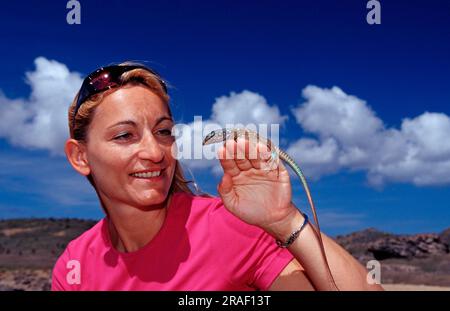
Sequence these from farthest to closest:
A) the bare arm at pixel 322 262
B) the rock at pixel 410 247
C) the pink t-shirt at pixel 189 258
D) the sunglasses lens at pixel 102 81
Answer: the rock at pixel 410 247 → the sunglasses lens at pixel 102 81 → the pink t-shirt at pixel 189 258 → the bare arm at pixel 322 262

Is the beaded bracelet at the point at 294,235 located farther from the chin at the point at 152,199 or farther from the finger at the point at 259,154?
the chin at the point at 152,199

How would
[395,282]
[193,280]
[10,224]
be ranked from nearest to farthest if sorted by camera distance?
[193,280] → [395,282] → [10,224]

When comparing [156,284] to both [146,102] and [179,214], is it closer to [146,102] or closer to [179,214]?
[179,214]

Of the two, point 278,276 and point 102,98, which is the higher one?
point 102,98

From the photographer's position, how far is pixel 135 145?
391 centimetres

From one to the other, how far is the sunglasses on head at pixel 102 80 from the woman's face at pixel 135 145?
0.10m

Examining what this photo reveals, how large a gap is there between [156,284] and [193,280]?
27 centimetres

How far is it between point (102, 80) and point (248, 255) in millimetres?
1647

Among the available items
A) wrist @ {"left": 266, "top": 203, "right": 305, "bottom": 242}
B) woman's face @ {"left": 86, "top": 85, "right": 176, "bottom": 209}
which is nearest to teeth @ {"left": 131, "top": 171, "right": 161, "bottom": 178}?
woman's face @ {"left": 86, "top": 85, "right": 176, "bottom": 209}

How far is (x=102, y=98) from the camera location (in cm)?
412

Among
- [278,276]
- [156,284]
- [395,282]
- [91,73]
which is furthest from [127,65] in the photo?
[395,282]

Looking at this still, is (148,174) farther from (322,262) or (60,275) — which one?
(322,262)

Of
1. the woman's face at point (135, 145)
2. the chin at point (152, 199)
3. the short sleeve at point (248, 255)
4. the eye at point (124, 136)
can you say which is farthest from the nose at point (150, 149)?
the short sleeve at point (248, 255)

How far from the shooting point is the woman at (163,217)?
3.39 m
